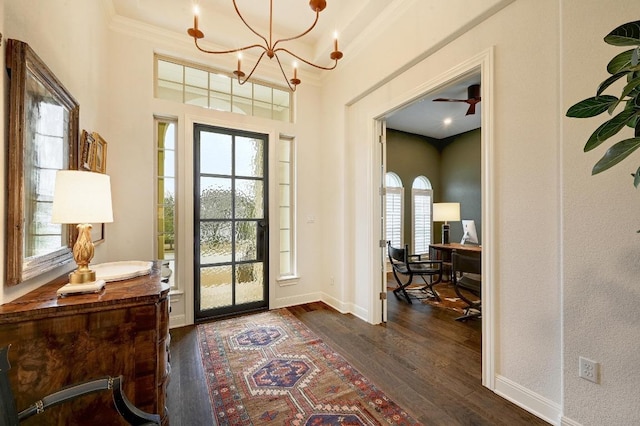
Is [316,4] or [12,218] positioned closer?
[12,218]

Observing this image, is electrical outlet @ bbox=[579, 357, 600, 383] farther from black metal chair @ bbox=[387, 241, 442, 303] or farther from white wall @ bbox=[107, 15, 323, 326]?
white wall @ bbox=[107, 15, 323, 326]

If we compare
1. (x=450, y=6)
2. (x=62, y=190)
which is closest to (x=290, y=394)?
(x=62, y=190)

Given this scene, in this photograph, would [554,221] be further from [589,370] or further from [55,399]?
[55,399]

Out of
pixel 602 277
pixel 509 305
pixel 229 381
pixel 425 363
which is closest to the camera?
pixel 602 277

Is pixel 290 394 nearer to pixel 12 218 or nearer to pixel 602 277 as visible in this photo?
pixel 12 218

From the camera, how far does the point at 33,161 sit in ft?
4.25

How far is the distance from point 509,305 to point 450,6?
2.29m

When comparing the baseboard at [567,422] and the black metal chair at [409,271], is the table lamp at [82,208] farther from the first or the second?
the black metal chair at [409,271]

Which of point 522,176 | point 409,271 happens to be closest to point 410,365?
point 522,176

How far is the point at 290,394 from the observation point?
6.36 feet

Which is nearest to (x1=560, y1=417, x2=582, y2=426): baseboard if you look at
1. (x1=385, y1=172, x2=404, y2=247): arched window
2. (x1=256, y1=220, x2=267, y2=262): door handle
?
(x1=256, y1=220, x2=267, y2=262): door handle

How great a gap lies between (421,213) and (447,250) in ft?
6.80

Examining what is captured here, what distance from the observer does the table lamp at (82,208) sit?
1.21 m

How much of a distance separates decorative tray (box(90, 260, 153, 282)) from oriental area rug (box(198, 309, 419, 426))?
102 cm
